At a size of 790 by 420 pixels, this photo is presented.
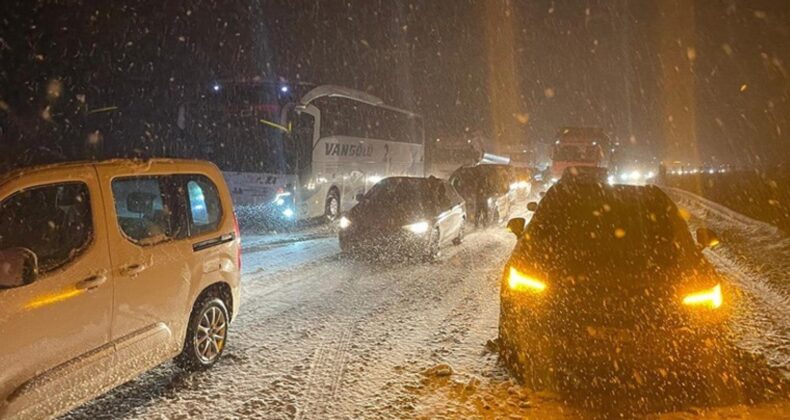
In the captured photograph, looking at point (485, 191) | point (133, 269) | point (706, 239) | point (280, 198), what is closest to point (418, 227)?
point (280, 198)

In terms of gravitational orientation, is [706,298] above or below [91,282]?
below

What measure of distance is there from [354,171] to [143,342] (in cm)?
1464

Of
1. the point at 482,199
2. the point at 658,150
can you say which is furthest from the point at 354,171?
the point at 658,150

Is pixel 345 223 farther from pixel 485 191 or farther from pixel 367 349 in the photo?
pixel 485 191

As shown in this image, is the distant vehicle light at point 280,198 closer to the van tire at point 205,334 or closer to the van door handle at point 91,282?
the van tire at point 205,334

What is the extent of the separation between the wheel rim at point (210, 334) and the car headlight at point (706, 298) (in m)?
3.97

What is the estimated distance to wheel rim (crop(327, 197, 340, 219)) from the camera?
57.2ft

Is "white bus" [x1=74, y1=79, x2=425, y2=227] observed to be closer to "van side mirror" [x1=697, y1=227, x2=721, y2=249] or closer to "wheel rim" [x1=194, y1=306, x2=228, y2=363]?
"wheel rim" [x1=194, y1=306, x2=228, y2=363]

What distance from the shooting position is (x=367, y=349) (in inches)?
230

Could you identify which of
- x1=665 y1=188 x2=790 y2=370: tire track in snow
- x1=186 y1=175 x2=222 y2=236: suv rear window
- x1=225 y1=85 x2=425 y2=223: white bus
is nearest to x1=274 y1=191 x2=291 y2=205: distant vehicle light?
x1=225 y1=85 x2=425 y2=223: white bus

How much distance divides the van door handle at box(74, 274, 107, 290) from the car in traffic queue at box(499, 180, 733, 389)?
3.11 metres

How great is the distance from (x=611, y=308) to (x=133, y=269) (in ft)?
11.7

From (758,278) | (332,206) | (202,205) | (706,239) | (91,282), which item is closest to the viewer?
(91,282)

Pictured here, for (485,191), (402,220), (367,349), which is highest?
(485,191)
